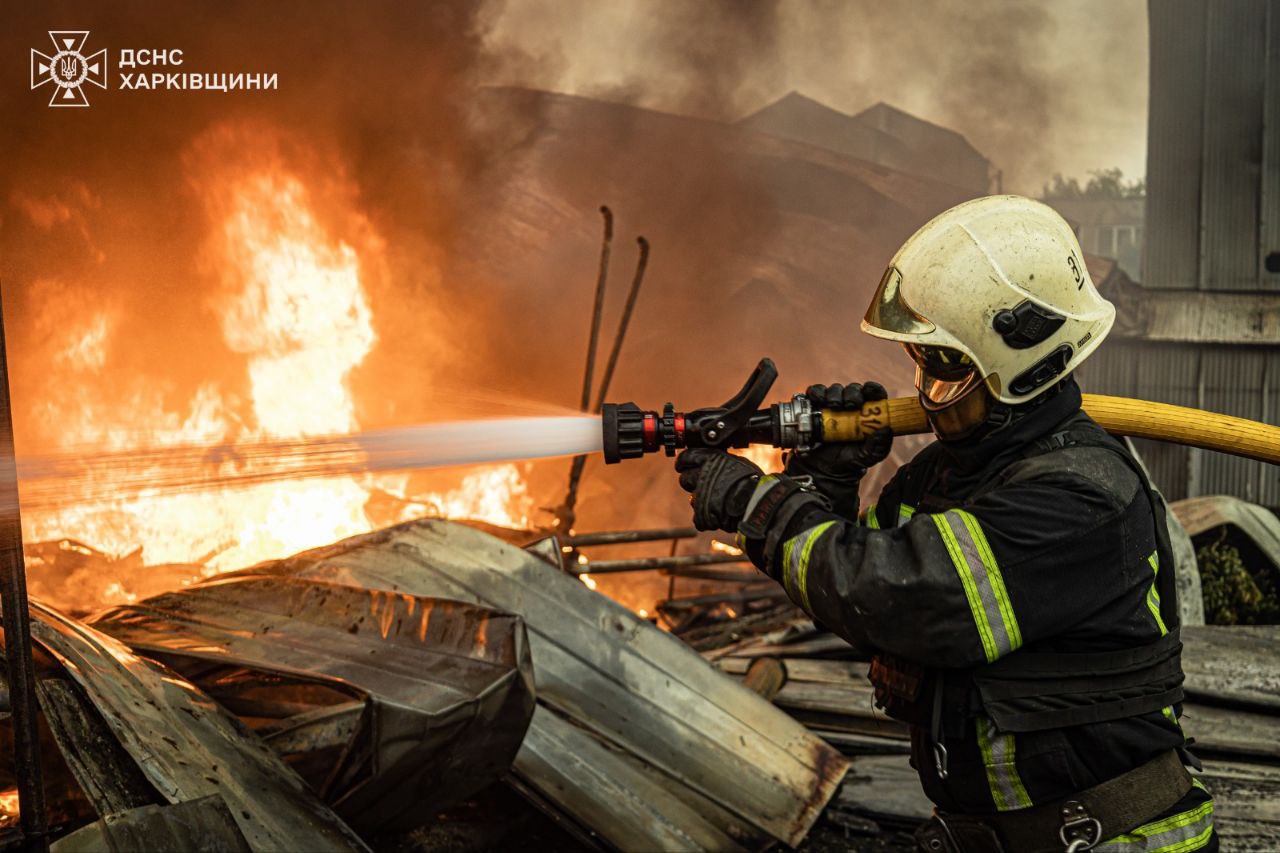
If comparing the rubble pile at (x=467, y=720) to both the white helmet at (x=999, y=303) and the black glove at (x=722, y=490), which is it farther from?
the white helmet at (x=999, y=303)

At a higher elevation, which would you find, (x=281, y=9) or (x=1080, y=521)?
(x=281, y=9)

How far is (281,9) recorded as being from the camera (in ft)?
27.8

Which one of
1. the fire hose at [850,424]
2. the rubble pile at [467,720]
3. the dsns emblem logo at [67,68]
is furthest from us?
the dsns emblem logo at [67,68]

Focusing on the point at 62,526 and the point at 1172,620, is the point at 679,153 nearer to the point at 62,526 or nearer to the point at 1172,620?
the point at 62,526

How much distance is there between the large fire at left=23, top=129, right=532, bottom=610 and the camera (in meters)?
7.12

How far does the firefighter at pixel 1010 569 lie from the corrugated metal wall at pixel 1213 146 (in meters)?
9.01

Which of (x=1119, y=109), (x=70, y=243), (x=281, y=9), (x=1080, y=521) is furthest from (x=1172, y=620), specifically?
(x=1119, y=109)

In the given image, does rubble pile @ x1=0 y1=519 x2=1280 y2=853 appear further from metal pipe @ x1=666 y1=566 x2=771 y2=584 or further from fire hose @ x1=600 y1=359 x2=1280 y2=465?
metal pipe @ x1=666 y1=566 x2=771 y2=584

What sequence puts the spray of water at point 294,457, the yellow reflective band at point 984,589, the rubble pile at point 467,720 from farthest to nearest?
the spray of water at point 294,457, the rubble pile at point 467,720, the yellow reflective band at point 984,589

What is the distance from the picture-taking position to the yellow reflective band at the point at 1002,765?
2.21 metres

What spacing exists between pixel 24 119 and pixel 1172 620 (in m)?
8.35

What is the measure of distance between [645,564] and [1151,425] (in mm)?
4881

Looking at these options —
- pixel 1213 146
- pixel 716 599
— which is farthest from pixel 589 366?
pixel 1213 146

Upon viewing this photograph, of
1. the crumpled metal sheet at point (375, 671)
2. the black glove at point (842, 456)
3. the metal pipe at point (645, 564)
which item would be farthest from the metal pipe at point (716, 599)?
the black glove at point (842, 456)
